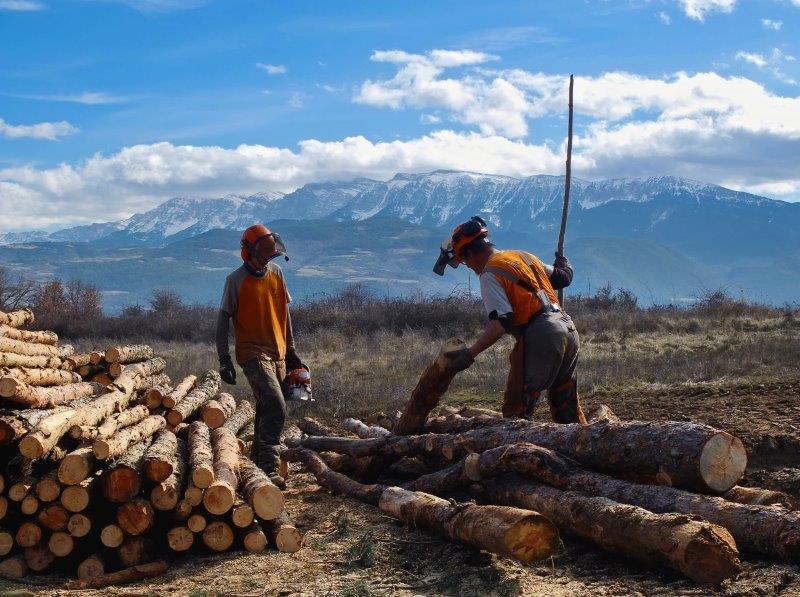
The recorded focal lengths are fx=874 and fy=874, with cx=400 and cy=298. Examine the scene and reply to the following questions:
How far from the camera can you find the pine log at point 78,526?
5.67m

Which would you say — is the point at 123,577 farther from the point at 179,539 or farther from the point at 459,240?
the point at 459,240

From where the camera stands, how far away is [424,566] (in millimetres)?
5211

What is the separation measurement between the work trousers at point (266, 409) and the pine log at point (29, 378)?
1.63 m

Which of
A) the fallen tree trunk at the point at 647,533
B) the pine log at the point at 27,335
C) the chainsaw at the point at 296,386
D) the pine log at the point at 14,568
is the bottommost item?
the pine log at the point at 14,568

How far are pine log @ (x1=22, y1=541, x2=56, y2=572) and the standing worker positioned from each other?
2529mm

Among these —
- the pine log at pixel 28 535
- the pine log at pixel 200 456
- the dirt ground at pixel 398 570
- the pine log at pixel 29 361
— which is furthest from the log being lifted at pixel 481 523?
the pine log at pixel 29 361

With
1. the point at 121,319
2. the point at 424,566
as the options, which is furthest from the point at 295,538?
the point at 121,319

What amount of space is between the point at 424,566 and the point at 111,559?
210 centimetres

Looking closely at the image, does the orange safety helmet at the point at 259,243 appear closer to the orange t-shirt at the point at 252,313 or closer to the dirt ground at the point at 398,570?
the orange t-shirt at the point at 252,313

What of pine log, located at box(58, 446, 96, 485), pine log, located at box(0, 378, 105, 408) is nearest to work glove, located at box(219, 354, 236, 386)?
pine log, located at box(0, 378, 105, 408)

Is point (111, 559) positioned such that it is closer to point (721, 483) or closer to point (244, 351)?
point (244, 351)

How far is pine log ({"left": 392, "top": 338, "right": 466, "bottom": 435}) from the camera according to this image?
700 cm

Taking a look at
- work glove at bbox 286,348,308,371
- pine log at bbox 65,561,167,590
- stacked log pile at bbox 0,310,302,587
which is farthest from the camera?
work glove at bbox 286,348,308,371

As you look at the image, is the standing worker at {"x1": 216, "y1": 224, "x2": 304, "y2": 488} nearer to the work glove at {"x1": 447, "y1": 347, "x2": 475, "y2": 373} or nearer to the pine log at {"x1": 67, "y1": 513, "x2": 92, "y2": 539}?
the work glove at {"x1": 447, "y1": 347, "x2": 475, "y2": 373}
